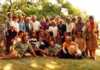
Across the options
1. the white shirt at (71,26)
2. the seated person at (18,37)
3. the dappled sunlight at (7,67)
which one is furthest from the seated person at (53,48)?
the dappled sunlight at (7,67)

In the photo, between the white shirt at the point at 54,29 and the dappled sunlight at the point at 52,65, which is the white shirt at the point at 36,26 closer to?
the white shirt at the point at 54,29

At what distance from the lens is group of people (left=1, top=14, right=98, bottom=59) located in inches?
495

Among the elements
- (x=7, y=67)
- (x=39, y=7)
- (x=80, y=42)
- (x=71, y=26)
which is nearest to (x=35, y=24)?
(x=39, y=7)

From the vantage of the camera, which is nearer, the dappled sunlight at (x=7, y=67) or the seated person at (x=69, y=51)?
the dappled sunlight at (x=7, y=67)

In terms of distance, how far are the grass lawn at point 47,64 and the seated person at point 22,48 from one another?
25cm

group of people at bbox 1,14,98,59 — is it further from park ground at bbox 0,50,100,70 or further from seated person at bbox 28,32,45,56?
park ground at bbox 0,50,100,70

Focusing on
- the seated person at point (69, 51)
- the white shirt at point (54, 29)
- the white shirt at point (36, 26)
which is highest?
the white shirt at point (36, 26)

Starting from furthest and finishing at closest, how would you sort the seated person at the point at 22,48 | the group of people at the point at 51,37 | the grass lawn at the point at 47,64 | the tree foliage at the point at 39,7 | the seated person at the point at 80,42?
the tree foliage at the point at 39,7 → the seated person at the point at 80,42 → the group of people at the point at 51,37 → the seated person at the point at 22,48 → the grass lawn at the point at 47,64

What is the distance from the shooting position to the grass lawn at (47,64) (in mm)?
11727

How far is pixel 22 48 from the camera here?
12531mm

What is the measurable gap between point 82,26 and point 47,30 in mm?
1095

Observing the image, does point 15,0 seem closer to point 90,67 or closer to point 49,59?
point 49,59

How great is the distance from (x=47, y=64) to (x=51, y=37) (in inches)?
51.0

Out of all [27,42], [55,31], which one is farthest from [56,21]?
[27,42]
